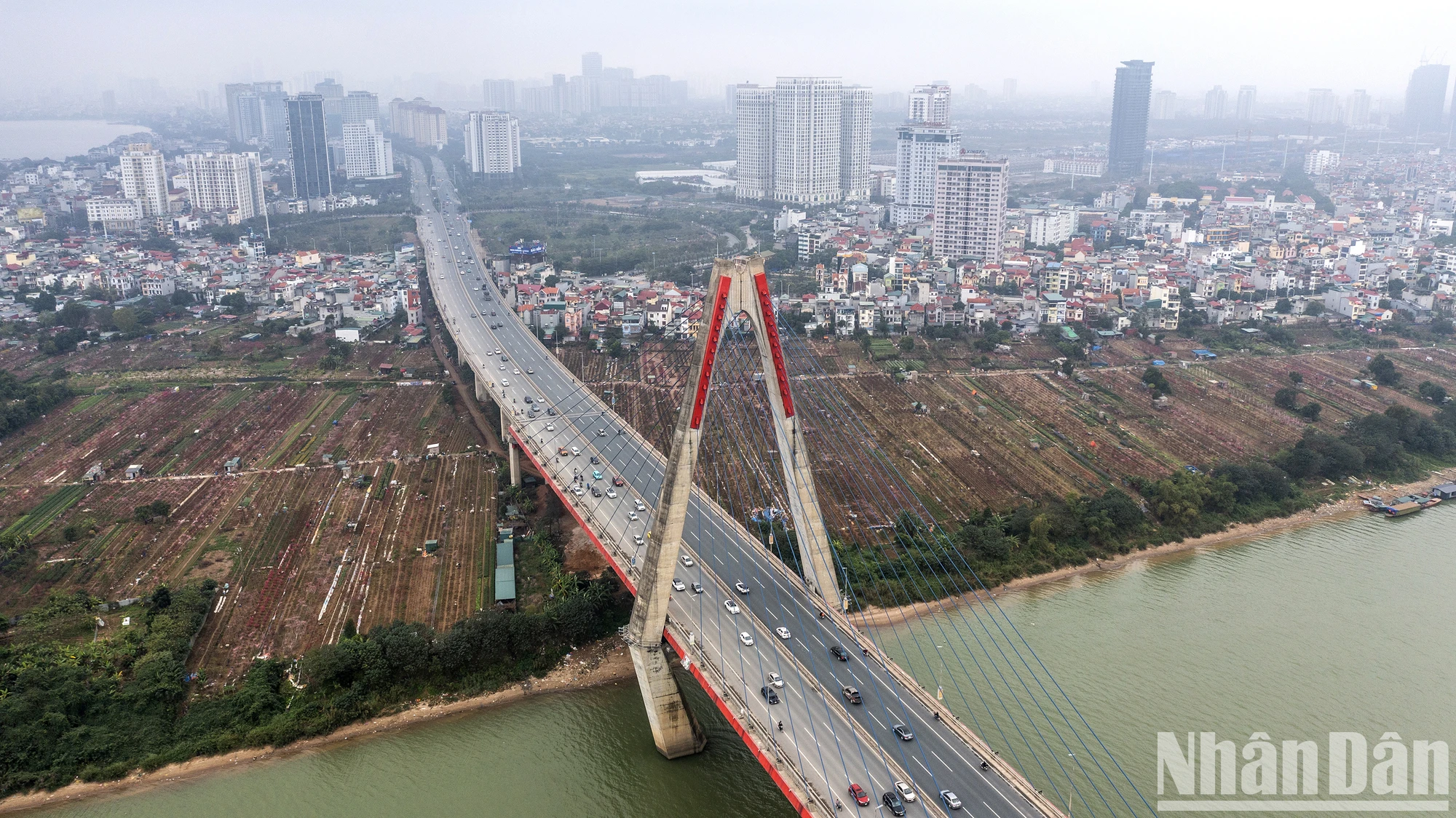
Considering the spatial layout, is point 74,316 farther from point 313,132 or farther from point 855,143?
point 855,143

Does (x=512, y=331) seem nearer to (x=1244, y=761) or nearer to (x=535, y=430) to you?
(x=535, y=430)

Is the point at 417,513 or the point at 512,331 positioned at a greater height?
the point at 512,331

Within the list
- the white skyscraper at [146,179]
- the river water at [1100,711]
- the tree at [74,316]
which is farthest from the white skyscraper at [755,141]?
the river water at [1100,711]

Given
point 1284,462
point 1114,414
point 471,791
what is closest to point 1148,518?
point 1284,462

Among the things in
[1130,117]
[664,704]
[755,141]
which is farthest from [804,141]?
[664,704]

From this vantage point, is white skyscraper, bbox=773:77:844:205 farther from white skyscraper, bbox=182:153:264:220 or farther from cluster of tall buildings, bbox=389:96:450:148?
cluster of tall buildings, bbox=389:96:450:148
